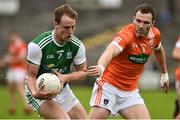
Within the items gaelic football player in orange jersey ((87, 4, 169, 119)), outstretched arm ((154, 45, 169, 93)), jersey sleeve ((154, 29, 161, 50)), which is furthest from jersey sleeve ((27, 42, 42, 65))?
outstretched arm ((154, 45, 169, 93))

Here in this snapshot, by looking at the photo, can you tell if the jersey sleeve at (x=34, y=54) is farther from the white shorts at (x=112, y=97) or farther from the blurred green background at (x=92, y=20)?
the blurred green background at (x=92, y=20)

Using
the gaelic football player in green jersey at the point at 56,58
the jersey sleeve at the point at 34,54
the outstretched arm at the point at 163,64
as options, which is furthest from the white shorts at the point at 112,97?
the jersey sleeve at the point at 34,54

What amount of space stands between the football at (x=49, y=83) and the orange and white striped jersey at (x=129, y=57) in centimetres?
126

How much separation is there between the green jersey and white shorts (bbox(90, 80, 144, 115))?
35.1 inches

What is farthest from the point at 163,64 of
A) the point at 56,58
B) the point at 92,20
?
the point at 92,20

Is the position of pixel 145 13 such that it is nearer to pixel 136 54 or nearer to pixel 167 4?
pixel 136 54

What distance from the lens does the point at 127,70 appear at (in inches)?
495

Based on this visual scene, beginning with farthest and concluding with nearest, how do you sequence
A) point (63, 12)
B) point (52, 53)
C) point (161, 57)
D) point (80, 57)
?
point (161, 57)
point (80, 57)
point (52, 53)
point (63, 12)

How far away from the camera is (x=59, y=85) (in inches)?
441

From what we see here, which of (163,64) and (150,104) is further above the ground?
(163,64)

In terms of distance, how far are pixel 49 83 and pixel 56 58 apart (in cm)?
65

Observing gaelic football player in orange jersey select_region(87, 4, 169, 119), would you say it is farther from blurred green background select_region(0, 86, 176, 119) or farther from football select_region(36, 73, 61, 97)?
blurred green background select_region(0, 86, 176, 119)

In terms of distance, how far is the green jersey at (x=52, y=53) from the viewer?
11.5 m

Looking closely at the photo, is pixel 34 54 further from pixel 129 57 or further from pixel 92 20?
pixel 92 20
